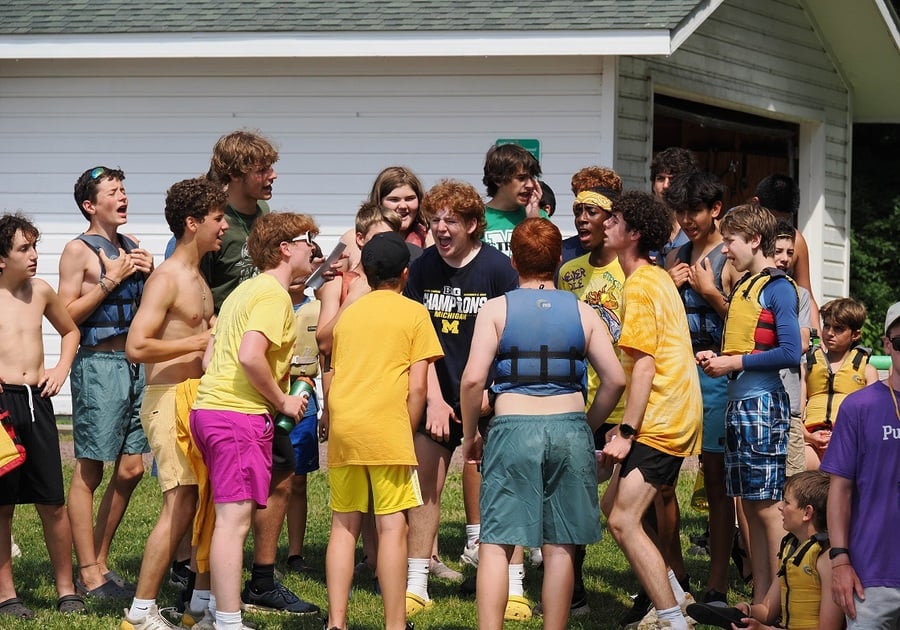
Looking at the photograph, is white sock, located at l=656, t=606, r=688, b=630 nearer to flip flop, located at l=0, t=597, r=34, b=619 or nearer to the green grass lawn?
the green grass lawn

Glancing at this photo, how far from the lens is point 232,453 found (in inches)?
223

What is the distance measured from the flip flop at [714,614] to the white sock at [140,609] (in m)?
2.43

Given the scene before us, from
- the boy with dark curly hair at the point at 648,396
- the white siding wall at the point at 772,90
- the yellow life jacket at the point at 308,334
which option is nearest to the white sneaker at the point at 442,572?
the yellow life jacket at the point at 308,334

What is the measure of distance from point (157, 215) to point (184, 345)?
23.6 feet

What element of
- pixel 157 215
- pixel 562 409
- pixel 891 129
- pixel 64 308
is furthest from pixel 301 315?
pixel 891 129

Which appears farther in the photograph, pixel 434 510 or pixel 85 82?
pixel 85 82

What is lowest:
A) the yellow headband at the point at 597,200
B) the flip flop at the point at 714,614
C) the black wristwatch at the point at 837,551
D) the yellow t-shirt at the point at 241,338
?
the flip flop at the point at 714,614

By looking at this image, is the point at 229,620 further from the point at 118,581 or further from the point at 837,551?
the point at 837,551

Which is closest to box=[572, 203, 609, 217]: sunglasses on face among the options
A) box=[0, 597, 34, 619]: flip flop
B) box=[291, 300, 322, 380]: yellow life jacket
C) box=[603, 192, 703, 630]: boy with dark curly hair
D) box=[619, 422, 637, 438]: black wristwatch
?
box=[603, 192, 703, 630]: boy with dark curly hair

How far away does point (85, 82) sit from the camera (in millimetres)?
13008

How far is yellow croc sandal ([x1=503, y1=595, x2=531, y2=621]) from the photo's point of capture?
6.27m

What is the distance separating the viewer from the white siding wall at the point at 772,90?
1255cm

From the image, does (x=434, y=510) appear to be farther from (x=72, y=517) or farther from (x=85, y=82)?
(x=85, y=82)

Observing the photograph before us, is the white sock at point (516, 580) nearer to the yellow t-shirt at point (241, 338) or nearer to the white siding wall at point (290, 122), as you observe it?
the yellow t-shirt at point (241, 338)
